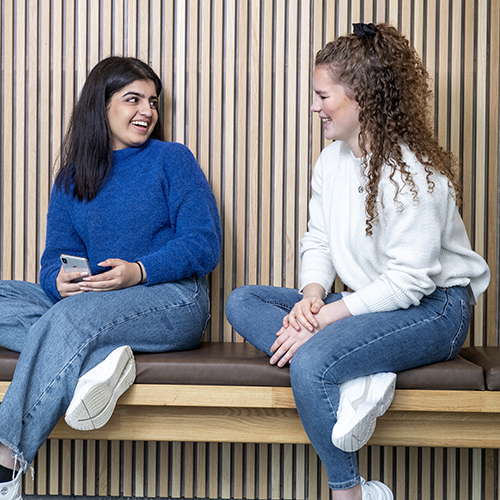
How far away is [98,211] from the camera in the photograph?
199cm

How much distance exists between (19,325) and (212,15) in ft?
5.25

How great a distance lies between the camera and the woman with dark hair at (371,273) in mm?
1477

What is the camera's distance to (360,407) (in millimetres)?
1441

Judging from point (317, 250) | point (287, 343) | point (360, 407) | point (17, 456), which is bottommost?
point (17, 456)

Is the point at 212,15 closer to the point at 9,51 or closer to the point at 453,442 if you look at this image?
the point at 9,51

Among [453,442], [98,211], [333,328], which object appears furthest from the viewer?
[98,211]

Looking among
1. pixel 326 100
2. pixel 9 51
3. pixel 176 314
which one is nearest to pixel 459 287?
pixel 326 100

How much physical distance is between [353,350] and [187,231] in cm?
77

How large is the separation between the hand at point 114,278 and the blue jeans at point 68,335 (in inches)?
1.3

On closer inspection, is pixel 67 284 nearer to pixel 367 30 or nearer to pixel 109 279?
pixel 109 279

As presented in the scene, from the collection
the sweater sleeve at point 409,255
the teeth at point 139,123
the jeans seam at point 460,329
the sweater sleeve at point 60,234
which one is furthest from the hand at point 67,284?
the jeans seam at point 460,329

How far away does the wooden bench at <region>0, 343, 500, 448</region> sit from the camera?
5.27 ft

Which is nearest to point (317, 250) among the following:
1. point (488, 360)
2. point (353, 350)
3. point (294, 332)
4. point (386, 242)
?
point (386, 242)

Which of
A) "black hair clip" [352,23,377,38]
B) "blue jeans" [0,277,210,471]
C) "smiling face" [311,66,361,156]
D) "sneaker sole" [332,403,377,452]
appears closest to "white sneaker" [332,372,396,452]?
"sneaker sole" [332,403,377,452]
